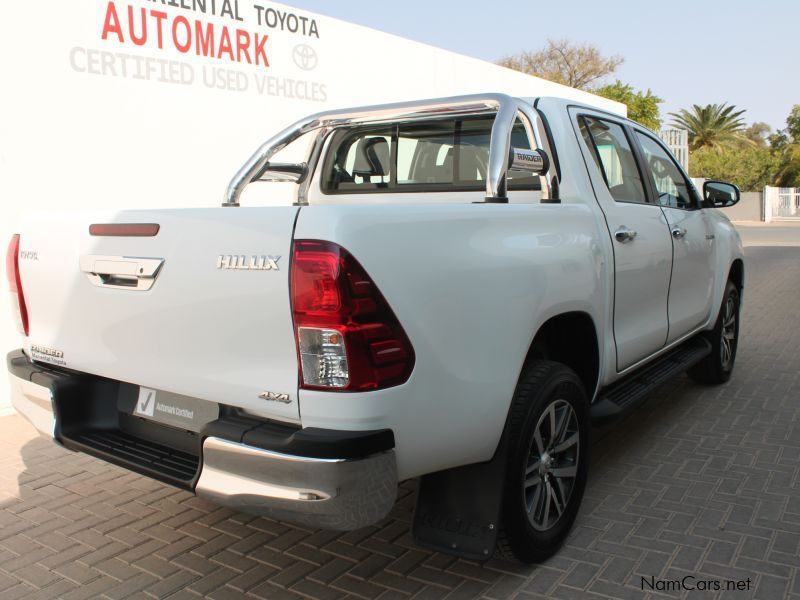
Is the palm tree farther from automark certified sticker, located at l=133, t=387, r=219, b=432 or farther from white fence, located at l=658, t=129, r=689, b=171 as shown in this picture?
automark certified sticker, located at l=133, t=387, r=219, b=432

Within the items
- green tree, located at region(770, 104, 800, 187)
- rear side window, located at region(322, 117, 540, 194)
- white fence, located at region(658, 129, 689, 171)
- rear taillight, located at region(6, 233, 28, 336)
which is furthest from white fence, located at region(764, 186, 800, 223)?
rear taillight, located at region(6, 233, 28, 336)

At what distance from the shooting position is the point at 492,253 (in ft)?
8.75

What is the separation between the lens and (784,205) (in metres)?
43.2

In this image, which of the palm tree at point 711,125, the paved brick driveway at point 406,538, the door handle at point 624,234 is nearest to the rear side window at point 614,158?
the door handle at point 624,234

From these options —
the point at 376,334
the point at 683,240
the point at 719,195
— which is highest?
the point at 719,195

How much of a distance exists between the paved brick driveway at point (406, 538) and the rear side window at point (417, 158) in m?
1.62

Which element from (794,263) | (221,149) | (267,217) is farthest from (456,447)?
(794,263)

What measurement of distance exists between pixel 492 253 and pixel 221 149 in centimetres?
552

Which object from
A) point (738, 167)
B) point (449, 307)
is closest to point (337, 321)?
point (449, 307)

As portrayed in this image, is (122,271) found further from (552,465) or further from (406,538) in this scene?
(552,465)

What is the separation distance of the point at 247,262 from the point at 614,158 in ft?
8.46

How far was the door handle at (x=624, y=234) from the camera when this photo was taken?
3652 mm

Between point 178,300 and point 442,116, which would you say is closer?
point 178,300

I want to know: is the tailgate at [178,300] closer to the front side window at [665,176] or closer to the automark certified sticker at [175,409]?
the automark certified sticker at [175,409]
